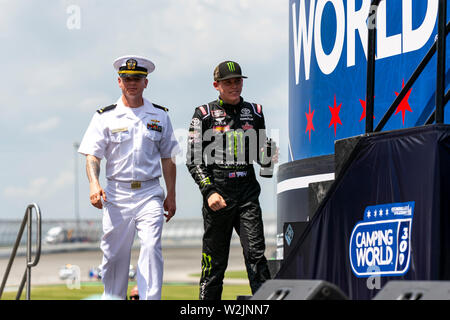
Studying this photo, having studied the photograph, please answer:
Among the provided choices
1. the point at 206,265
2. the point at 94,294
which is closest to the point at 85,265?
the point at 94,294

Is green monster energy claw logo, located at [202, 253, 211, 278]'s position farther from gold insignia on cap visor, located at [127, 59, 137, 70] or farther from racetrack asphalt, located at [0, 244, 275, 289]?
racetrack asphalt, located at [0, 244, 275, 289]

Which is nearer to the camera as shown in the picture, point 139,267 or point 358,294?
point 358,294

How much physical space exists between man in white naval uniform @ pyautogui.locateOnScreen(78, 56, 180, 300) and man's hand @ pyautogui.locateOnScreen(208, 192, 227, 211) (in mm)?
383

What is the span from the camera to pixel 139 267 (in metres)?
6.08

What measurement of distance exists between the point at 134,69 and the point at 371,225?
8.28 feet

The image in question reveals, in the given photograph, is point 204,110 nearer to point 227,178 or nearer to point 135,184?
point 227,178

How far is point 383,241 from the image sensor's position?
438 centimetres

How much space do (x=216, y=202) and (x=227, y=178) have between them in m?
0.25

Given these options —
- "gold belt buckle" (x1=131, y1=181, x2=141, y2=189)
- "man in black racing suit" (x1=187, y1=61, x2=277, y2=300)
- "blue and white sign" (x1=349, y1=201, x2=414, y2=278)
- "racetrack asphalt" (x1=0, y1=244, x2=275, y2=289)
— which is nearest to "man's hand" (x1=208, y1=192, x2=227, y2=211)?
"man in black racing suit" (x1=187, y1=61, x2=277, y2=300)

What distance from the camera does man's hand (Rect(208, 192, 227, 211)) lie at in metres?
6.25

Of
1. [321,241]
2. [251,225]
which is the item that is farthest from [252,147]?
[321,241]

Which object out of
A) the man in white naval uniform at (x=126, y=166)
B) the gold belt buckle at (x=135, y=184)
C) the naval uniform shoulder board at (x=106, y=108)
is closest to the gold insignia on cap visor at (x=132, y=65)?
the man in white naval uniform at (x=126, y=166)

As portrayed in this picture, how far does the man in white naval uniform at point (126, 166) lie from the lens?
244 inches
